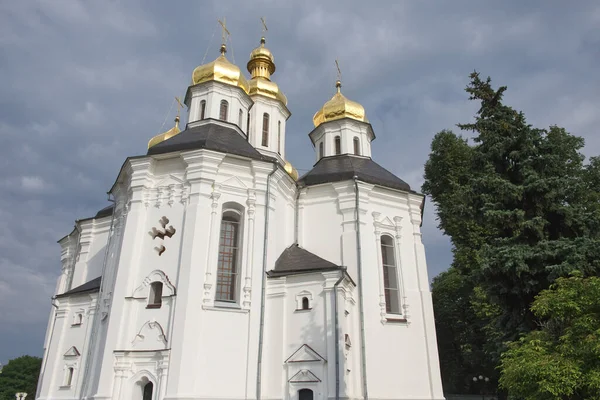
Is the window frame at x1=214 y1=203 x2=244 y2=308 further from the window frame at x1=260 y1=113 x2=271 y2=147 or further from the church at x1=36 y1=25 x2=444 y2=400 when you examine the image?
the window frame at x1=260 y1=113 x2=271 y2=147

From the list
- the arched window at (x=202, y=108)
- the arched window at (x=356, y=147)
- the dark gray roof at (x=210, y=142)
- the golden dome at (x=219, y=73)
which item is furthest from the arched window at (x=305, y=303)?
the golden dome at (x=219, y=73)

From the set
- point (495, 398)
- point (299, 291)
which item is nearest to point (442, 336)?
point (495, 398)

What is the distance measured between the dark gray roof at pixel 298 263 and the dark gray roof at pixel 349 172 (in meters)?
3.36

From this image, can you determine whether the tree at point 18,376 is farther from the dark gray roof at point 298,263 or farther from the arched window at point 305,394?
the arched window at point 305,394

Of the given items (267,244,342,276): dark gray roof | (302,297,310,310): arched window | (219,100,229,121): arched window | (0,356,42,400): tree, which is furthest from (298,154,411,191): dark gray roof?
(0,356,42,400): tree

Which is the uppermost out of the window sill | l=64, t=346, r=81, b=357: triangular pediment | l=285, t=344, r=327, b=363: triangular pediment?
the window sill

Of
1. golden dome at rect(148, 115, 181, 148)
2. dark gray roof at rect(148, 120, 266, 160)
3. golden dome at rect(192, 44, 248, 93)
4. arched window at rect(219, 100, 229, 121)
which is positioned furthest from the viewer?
golden dome at rect(148, 115, 181, 148)

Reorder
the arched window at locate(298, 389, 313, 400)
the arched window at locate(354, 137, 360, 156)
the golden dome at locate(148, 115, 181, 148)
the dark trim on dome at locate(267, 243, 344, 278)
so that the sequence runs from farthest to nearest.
→ the golden dome at locate(148, 115, 181, 148)
the arched window at locate(354, 137, 360, 156)
the dark trim on dome at locate(267, 243, 344, 278)
the arched window at locate(298, 389, 313, 400)

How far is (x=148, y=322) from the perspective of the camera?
1385 cm

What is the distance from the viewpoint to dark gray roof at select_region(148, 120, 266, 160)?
15.9 metres

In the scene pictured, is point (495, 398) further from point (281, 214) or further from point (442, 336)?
point (281, 214)

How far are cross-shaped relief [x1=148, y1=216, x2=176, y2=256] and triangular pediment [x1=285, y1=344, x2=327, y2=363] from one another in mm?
5127

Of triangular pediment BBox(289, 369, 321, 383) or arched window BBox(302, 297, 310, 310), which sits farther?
arched window BBox(302, 297, 310, 310)

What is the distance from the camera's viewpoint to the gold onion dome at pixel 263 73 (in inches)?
945
